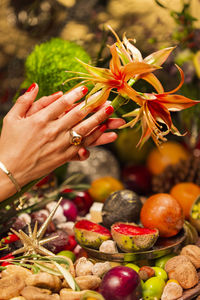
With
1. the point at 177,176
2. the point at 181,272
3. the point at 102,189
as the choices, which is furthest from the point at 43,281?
the point at 177,176

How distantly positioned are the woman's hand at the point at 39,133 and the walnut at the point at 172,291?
0.28 meters

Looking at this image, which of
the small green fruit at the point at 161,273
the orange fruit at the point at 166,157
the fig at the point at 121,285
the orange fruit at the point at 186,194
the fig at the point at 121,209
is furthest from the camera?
the orange fruit at the point at 166,157

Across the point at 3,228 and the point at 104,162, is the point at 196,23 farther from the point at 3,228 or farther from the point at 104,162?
the point at 3,228

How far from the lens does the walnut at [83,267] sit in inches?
24.2

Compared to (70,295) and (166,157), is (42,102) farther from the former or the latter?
(166,157)

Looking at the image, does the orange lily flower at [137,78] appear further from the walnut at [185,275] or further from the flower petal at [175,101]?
the walnut at [185,275]

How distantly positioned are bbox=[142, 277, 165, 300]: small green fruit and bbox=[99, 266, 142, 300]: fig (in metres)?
0.03

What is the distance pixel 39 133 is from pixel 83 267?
241 mm

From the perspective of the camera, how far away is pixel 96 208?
861 mm

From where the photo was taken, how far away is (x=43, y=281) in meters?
0.55

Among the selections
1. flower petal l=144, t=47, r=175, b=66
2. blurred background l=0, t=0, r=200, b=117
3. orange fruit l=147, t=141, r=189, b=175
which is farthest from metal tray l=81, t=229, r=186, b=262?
blurred background l=0, t=0, r=200, b=117

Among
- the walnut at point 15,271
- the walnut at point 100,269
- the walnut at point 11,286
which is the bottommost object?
the walnut at point 100,269

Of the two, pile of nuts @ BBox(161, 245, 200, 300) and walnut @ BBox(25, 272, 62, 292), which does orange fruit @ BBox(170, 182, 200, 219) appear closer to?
pile of nuts @ BBox(161, 245, 200, 300)

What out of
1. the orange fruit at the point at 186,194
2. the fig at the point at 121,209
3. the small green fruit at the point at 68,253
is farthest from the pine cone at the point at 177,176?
the small green fruit at the point at 68,253
